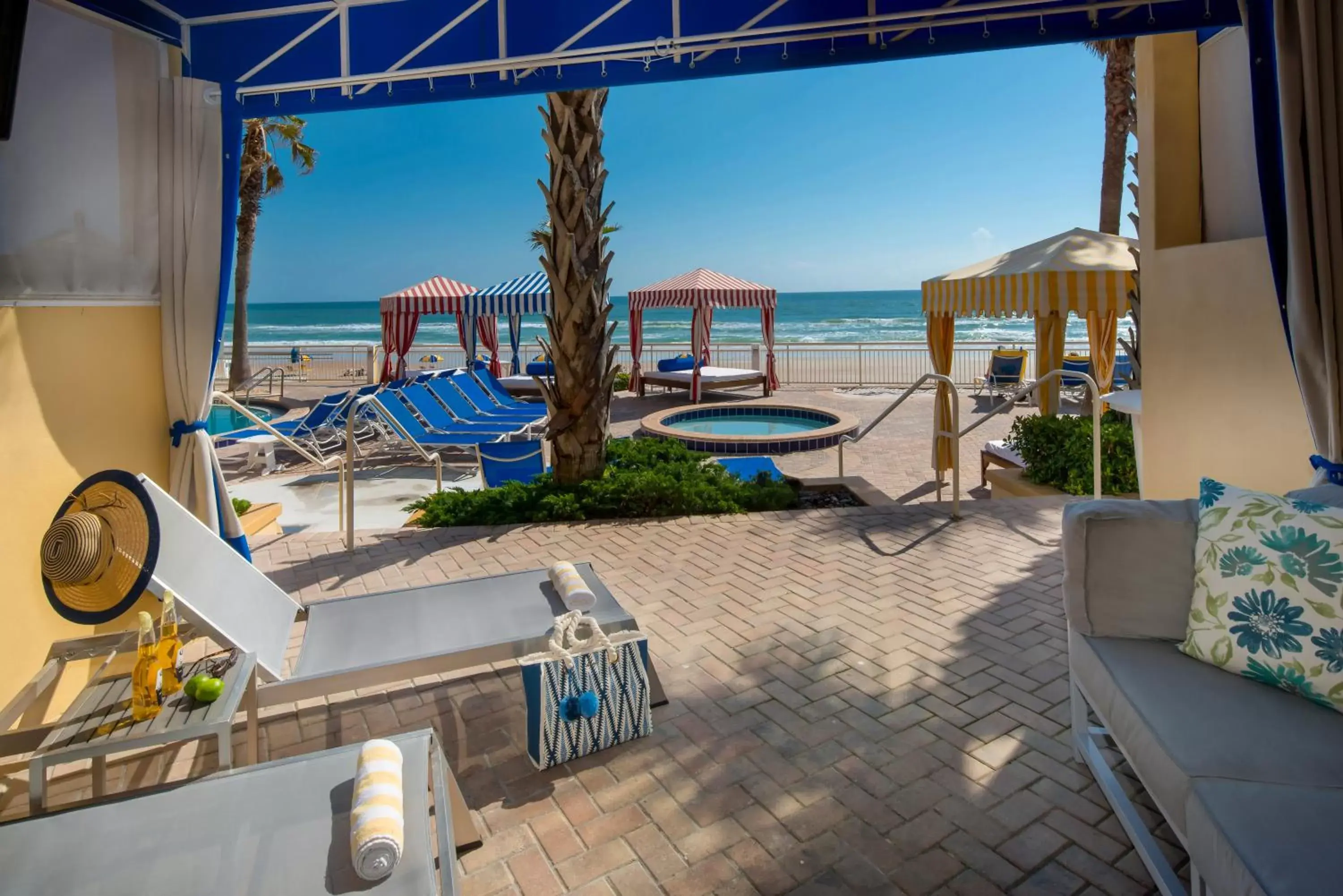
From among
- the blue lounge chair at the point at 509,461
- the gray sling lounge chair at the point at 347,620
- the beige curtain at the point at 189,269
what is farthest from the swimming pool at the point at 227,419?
the gray sling lounge chair at the point at 347,620

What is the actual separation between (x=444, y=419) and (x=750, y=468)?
11.2 ft

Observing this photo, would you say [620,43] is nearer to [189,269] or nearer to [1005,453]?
[189,269]

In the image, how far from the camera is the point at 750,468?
25.5 ft

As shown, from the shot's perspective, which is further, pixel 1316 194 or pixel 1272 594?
pixel 1316 194

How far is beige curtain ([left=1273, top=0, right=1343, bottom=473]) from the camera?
2.54 metres

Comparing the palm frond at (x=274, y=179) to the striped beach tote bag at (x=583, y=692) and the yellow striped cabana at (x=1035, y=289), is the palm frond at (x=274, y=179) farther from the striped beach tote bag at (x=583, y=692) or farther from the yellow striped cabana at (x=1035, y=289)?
the striped beach tote bag at (x=583, y=692)

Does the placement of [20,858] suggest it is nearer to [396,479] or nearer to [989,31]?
[989,31]

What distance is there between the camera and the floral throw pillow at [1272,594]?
1.74m

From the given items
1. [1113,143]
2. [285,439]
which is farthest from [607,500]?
[1113,143]

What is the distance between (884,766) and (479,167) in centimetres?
7683

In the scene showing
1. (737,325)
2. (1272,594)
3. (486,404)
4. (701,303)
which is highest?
(737,325)

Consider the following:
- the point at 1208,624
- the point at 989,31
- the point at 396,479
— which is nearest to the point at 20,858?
the point at 1208,624

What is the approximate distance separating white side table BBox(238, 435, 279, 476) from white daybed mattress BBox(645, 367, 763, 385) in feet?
28.5

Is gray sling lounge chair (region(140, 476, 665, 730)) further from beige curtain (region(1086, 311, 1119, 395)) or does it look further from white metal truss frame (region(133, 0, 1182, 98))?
beige curtain (region(1086, 311, 1119, 395))
